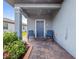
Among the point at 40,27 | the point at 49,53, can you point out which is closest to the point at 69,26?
the point at 49,53

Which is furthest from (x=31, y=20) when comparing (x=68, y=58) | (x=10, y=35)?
(x=68, y=58)

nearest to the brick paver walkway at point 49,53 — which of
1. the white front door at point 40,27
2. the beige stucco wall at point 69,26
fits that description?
the beige stucco wall at point 69,26

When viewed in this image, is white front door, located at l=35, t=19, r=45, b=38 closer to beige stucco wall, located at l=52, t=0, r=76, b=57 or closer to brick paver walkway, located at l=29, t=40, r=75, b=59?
brick paver walkway, located at l=29, t=40, r=75, b=59

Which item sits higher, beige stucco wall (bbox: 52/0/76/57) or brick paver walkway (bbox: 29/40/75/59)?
beige stucco wall (bbox: 52/0/76/57)

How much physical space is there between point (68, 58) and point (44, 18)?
30.6 ft

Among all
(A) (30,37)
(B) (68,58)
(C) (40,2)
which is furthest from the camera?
(A) (30,37)

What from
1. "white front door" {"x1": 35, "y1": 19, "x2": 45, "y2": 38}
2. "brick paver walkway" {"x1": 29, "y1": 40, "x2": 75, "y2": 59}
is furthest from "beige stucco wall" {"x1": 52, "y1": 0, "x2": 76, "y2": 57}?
"white front door" {"x1": 35, "y1": 19, "x2": 45, "y2": 38}

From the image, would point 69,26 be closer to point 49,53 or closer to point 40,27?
point 49,53

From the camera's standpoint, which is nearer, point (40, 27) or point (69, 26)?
point (69, 26)

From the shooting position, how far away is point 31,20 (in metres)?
14.4

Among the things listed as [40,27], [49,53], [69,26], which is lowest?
[49,53]

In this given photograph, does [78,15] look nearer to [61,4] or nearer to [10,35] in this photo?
[10,35]

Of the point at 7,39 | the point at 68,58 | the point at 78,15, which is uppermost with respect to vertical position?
the point at 78,15

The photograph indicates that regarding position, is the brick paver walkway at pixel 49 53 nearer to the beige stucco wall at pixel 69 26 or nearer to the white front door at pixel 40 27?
the beige stucco wall at pixel 69 26
